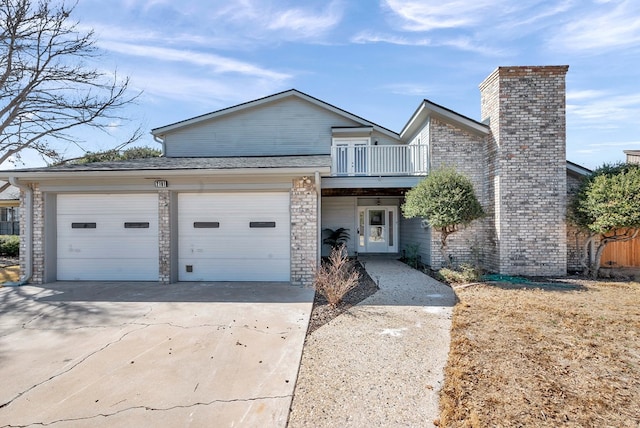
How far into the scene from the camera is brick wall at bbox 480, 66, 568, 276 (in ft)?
29.5

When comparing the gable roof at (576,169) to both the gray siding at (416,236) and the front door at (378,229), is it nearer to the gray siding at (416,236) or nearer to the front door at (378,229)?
the gray siding at (416,236)

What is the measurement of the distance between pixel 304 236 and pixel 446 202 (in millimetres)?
4114

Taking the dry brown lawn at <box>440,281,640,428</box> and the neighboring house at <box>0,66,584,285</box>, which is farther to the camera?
the neighboring house at <box>0,66,584,285</box>

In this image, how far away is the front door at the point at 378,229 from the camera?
14406 millimetres

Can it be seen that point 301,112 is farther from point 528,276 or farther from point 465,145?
point 528,276

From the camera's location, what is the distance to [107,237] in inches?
329

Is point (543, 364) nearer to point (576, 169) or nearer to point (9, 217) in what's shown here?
point (576, 169)

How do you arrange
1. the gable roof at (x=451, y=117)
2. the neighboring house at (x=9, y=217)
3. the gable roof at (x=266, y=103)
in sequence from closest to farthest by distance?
the gable roof at (x=451, y=117), the gable roof at (x=266, y=103), the neighboring house at (x=9, y=217)

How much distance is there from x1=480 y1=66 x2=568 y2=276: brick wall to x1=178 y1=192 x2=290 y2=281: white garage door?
6632 mm

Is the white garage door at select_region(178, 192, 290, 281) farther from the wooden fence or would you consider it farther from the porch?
the wooden fence

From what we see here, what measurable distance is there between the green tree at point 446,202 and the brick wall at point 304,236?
10.9ft

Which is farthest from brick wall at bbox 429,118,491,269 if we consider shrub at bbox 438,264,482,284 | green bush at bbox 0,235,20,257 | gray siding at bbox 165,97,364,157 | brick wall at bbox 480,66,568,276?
green bush at bbox 0,235,20,257

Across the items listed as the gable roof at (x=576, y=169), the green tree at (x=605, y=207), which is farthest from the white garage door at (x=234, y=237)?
the gable roof at (x=576, y=169)

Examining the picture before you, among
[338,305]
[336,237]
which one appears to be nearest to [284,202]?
[338,305]
